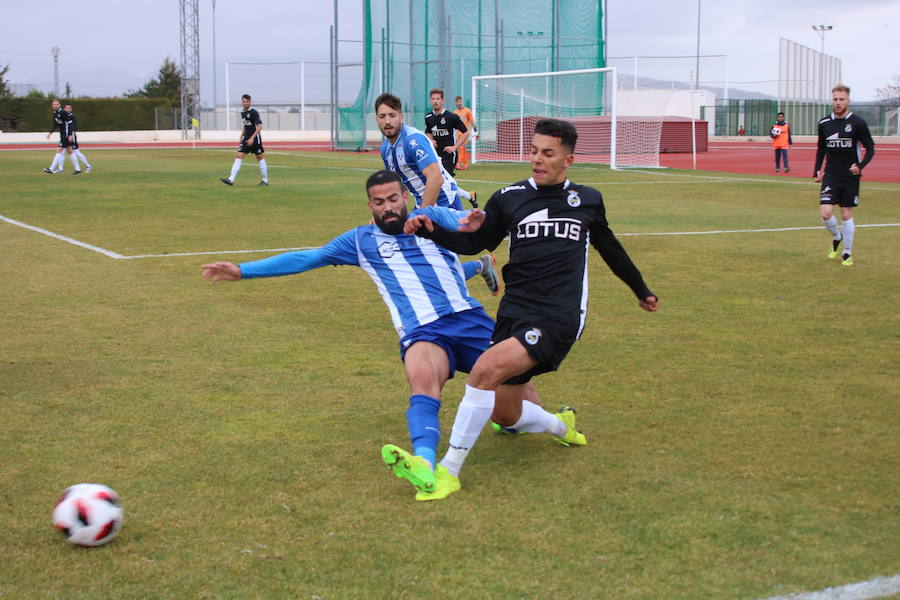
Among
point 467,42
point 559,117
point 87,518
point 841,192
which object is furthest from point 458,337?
point 467,42

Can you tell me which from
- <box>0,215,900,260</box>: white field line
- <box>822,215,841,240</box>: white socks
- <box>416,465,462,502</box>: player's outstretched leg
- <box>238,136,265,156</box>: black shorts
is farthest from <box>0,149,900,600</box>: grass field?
<box>238,136,265,156</box>: black shorts

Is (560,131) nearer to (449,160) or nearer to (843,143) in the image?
(843,143)

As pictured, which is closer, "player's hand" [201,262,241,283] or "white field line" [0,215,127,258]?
"player's hand" [201,262,241,283]

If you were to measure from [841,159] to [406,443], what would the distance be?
8.76 metres

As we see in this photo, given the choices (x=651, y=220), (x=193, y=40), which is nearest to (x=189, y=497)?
(x=651, y=220)

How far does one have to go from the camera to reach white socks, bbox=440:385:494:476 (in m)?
4.55

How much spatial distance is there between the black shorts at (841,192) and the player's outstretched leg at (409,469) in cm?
905

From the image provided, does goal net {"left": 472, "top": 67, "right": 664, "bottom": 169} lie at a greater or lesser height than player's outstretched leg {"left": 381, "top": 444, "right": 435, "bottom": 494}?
greater

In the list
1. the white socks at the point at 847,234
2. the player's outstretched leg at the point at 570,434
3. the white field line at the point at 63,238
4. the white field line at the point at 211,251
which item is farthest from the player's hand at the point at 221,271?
the white socks at the point at 847,234

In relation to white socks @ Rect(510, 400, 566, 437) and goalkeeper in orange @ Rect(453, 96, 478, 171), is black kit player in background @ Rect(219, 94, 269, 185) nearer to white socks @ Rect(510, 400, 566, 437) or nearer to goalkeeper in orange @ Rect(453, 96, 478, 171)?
goalkeeper in orange @ Rect(453, 96, 478, 171)

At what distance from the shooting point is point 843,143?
11.9 meters

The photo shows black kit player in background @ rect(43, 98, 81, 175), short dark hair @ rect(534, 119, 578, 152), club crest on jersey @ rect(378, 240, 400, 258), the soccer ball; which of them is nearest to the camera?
the soccer ball

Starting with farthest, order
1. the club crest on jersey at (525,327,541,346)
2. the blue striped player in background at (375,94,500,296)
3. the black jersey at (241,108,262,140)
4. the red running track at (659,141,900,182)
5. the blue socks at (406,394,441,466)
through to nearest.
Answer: the red running track at (659,141,900,182) → the black jersey at (241,108,262,140) → the blue striped player in background at (375,94,500,296) → the blue socks at (406,394,441,466) → the club crest on jersey at (525,327,541,346)

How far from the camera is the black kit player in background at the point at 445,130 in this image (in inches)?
829
